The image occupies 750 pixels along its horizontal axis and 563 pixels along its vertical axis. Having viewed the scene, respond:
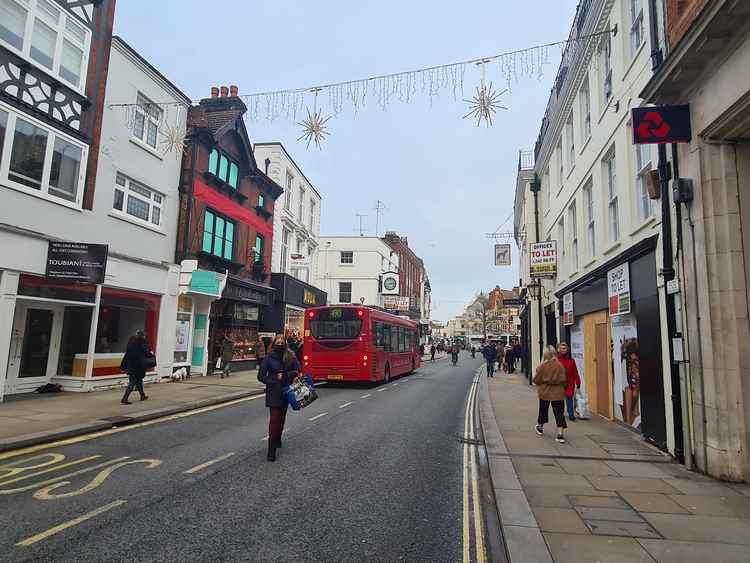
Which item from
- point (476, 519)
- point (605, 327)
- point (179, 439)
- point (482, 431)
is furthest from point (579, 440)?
point (179, 439)

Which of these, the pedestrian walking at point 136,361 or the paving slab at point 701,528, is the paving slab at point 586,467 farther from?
the pedestrian walking at point 136,361

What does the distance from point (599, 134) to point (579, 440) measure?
741 cm

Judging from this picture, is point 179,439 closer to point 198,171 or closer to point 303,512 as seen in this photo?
point 303,512

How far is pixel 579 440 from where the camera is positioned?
8.86m

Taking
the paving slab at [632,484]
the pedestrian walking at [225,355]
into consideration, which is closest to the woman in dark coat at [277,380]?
the paving slab at [632,484]

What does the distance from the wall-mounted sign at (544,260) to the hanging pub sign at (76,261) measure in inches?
535

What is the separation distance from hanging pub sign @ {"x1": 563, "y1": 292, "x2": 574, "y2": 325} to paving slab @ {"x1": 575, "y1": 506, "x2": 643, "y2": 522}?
9917 mm

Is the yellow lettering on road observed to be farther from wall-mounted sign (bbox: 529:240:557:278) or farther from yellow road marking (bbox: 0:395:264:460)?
wall-mounted sign (bbox: 529:240:557:278)

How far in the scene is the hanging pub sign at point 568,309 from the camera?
47.6ft

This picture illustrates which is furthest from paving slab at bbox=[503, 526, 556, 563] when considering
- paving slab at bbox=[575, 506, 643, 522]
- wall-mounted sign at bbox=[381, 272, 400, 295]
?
wall-mounted sign at bbox=[381, 272, 400, 295]

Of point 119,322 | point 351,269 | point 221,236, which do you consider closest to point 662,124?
point 119,322

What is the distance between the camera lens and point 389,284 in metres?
47.1

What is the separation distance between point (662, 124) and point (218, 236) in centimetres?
1692

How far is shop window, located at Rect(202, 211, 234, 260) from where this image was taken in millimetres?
19359
